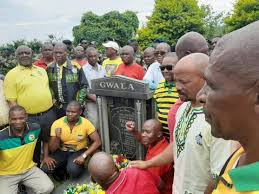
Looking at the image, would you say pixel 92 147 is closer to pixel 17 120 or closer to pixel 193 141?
pixel 17 120

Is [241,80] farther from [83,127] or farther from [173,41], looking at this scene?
[173,41]

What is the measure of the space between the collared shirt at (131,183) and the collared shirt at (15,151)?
2083mm

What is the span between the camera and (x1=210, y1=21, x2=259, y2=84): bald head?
0.79 meters

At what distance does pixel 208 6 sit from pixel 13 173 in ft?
66.0

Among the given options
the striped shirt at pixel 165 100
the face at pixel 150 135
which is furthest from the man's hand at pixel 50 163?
the striped shirt at pixel 165 100

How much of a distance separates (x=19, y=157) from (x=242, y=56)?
413 cm

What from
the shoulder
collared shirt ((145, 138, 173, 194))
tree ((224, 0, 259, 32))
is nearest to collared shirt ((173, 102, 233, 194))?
collared shirt ((145, 138, 173, 194))

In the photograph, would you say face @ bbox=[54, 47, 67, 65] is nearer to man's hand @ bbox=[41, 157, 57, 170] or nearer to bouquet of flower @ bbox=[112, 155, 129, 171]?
man's hand @ bbox=[41, 157, 57, 170]

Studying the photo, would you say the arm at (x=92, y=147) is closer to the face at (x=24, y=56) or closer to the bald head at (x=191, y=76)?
the face at (x=24, y=56)

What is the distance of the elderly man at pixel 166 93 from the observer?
12.3ft

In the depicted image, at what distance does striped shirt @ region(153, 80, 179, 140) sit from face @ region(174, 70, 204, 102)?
64.6 inches

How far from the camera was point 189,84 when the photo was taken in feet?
6.95

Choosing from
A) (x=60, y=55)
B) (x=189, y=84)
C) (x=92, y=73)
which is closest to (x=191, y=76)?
(x=189, y=84)

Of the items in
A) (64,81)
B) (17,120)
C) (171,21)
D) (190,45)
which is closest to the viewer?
(190,45)
